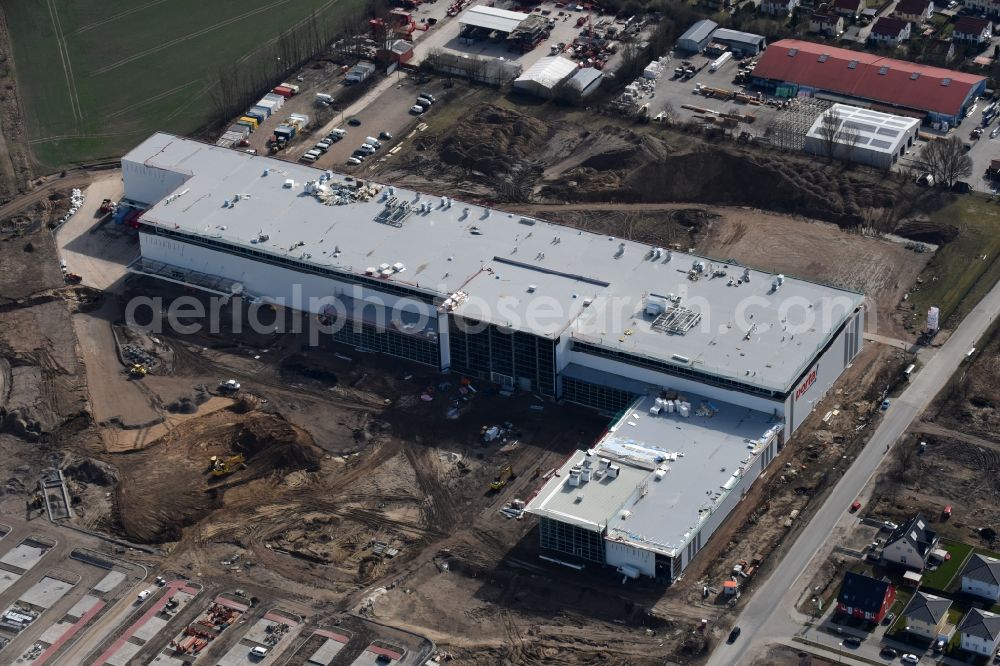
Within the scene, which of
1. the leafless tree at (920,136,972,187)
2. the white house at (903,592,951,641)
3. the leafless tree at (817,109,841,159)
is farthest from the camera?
the leafless tree at (817,109,841,159)

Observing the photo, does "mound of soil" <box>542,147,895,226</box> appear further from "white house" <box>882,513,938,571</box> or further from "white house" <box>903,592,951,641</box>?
"white house" <box>903,592,951,641</box>

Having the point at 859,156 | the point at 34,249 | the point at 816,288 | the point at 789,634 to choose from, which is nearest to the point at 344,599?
the point at 789,634

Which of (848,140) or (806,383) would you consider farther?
(848,140)

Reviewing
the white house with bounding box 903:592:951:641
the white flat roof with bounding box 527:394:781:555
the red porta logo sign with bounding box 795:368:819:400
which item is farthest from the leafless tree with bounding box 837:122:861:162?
the white house with bounding box 903:592:951:641

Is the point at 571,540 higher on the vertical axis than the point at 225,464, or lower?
higher

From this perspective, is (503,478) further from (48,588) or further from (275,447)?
(48,588)

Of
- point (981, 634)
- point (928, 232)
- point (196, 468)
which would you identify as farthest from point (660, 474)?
point (928, 232)

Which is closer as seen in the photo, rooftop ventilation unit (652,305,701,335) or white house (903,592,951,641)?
white house (903,592,951,641)
